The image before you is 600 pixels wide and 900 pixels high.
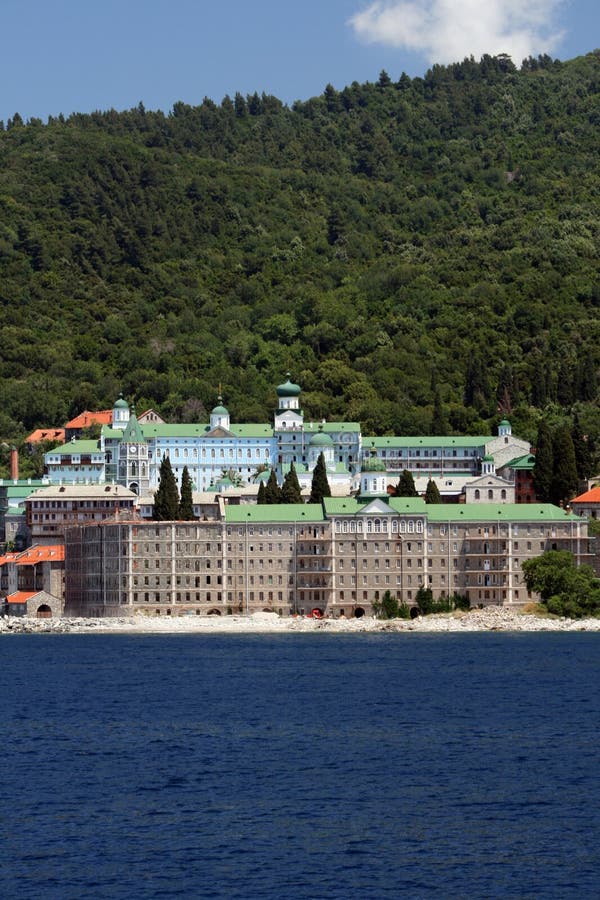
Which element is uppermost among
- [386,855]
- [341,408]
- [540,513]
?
[341,408]

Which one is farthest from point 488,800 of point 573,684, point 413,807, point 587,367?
point 587,367

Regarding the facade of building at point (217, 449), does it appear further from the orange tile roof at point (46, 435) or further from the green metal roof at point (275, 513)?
the green metal roof at point (275, 513)

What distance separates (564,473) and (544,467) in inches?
71.9

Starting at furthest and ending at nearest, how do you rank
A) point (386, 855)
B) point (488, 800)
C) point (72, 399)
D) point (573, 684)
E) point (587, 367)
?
1. point (72, 399)
2. point (587, 367)
3. point (573, 684)
4. point (488, 800)
5. point (386, 855)

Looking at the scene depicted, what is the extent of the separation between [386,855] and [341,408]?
147 metres

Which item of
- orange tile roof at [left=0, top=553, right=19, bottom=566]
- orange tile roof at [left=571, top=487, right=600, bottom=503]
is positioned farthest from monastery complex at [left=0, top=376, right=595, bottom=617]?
orange tile roof at [left=0, top=553, right=19, bottom=566]

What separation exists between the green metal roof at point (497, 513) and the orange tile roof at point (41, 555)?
99.5 ft

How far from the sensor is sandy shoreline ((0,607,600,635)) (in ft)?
387

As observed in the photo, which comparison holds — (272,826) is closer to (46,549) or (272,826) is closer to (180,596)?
(180,596)

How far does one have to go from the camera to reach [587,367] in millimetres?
180625

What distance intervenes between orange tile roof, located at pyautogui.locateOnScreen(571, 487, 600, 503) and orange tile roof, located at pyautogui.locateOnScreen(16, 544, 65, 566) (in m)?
38.9

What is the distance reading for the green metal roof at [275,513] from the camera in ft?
422

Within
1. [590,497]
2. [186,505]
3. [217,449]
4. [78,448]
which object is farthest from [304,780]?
[78,448]

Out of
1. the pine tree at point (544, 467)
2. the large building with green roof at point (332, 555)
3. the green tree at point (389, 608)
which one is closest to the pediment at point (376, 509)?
the large building with green roof at point (332, 555)
